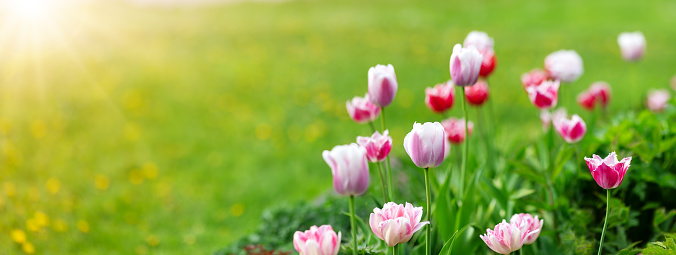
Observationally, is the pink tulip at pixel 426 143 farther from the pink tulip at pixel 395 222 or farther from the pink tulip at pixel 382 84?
the pink tulip at pixel 382 84

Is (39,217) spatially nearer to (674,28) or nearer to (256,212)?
(256,212)

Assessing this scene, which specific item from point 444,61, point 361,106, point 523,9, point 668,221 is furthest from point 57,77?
point 523,9

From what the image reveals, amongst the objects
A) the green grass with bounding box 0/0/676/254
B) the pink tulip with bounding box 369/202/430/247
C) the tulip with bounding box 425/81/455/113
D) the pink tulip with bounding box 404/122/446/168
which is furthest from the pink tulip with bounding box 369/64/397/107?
the green grass with bounding box 0/0/676/254

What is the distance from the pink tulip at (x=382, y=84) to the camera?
1915 mm

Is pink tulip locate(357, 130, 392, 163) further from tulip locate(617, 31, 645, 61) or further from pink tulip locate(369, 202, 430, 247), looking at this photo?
tulip locate(617, 31, 645, 61)

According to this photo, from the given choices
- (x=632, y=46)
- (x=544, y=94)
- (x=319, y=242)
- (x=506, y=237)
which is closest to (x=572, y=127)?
(x=544, y=94)

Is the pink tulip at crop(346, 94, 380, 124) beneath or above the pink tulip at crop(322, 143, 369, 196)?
above

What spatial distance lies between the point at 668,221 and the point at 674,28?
10.3 m

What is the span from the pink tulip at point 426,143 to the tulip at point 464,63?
349 millimetres

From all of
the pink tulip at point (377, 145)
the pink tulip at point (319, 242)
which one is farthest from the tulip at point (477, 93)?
the pink tulip at point (319, 242)

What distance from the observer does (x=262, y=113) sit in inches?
237

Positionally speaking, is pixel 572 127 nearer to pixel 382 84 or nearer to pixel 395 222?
pixel 382 84

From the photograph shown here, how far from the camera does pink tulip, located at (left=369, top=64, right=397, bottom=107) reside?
192cm

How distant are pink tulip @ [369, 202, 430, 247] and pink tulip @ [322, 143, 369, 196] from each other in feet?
0.29
